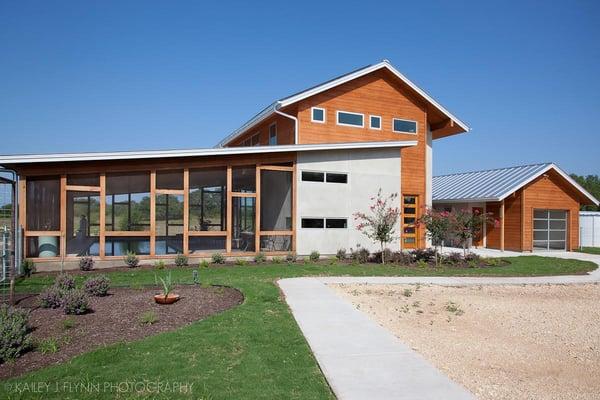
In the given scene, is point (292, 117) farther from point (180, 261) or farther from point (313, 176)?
point (180, 261)

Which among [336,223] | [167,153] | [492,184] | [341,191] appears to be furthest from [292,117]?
[492,184]

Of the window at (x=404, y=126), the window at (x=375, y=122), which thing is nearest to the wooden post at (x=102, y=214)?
the window at (x=375, y=122)

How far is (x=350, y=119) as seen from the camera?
18.7m

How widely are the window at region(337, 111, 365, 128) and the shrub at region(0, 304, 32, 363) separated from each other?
14.6m

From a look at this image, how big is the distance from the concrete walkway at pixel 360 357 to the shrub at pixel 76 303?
3.66 meters

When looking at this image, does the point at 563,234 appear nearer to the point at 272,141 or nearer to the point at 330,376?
the point at 272,141

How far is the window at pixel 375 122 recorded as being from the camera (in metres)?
19.2

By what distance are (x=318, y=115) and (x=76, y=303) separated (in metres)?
12.7

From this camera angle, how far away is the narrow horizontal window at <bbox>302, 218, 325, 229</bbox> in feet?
52.8

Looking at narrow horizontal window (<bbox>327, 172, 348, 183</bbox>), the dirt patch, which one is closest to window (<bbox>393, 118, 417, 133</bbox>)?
narrow horizontal window (<bbox>327, 172, 348, 183</bbox>)

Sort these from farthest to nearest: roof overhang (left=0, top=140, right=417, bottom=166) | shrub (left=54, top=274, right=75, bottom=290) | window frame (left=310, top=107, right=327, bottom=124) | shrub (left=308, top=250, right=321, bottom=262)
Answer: window frame (left=310, top=107, right=327, bottom=124) < shrub (left=308, top=250, right=321, bottom=262) < roof overhang (left=0, top=140, right=417, bottom=166) < shrub (left=54, top=274, right=75, bottom=290)

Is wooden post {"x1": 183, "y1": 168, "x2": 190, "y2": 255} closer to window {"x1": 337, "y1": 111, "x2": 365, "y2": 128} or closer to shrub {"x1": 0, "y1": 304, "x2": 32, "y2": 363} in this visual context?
window {"x1": 337, "y1": 111, "x2": 365, "y2": 128}

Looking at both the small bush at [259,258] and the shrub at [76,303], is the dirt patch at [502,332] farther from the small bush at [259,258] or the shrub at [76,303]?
the shrub at [76,303]

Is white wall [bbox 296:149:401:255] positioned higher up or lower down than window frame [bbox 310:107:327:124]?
lower down
